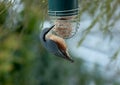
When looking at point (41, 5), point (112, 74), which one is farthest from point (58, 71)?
point (41, 5)

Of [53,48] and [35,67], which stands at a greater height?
[53,48]

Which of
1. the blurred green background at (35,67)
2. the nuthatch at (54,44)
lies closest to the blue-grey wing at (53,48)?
the nuthatch at (54,44)

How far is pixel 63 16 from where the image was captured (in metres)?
1.32

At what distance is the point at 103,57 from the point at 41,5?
2.41m

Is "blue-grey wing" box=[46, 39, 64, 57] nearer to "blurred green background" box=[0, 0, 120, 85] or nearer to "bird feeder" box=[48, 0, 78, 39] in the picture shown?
"bird feeder" box=[48, 0, 78, 39]

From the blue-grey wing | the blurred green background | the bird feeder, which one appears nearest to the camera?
the blue-grey wing

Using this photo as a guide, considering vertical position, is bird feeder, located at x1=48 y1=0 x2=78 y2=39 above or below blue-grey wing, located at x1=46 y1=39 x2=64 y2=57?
above

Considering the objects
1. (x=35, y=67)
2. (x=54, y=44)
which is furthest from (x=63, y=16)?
(x=35, y=67)

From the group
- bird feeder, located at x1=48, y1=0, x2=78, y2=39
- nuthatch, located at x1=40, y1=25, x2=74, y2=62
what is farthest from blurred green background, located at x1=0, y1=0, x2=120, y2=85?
nuthatch, located at x1=40, y1=25, x2=74, y2=62

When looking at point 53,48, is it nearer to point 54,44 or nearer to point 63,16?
point 54,44

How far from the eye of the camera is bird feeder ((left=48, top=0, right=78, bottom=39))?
133 cm

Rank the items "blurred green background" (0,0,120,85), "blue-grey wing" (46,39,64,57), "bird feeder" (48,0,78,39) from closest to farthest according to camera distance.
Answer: "blue-grey wing" (46,39,64,57)
"bird feeder" (48,0,78,39)
"blurred green background" (0,0,120,85)

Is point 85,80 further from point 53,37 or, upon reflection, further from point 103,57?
point 53,37

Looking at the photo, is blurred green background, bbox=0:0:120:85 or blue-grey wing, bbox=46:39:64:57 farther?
blurred green background, bbox=0:0:120:85
